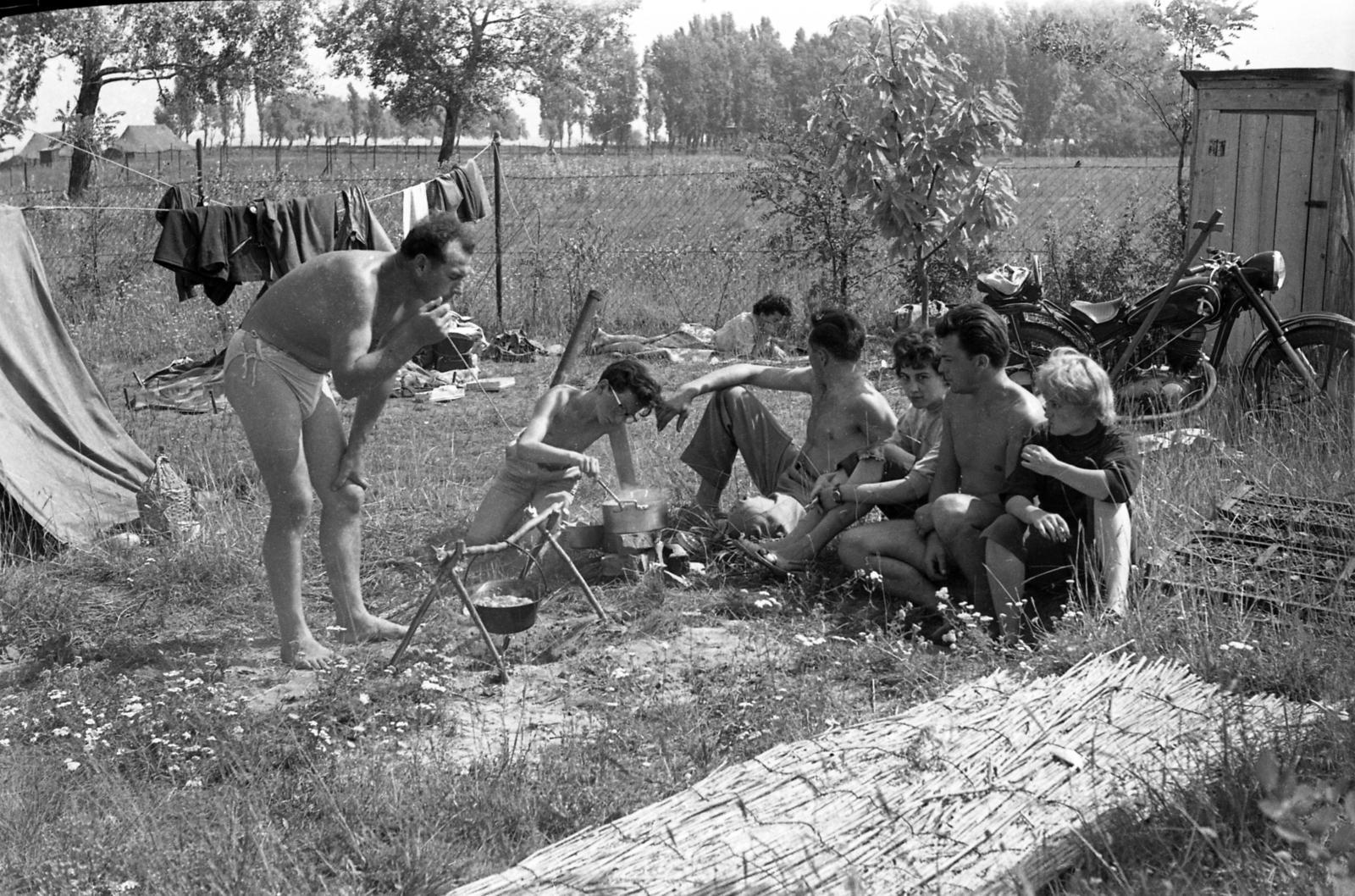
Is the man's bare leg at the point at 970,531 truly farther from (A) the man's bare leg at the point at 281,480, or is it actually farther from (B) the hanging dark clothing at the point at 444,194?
(B) the hanging dark clothing at the point at 444,194

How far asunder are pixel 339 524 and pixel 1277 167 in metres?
6.95

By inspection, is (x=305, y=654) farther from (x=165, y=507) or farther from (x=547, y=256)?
(x=547, y=256)

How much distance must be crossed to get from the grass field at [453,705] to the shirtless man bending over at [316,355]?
487mm

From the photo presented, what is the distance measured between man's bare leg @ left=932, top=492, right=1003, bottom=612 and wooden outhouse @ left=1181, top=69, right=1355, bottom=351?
15.5ft

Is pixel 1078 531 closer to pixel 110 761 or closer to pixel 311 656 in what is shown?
pixel 311 656

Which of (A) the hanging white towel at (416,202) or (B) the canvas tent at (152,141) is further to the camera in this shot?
(B) the canvas tent at (152,141)

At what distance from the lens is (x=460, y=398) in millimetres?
9883

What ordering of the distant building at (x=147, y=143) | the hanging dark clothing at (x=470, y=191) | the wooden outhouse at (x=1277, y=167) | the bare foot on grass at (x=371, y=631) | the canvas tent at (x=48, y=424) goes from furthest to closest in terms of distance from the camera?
the distant building at (x=147, y=143), the hanging dark clothing at (x=470, y=191), the wooden outhouse at (x=1277, y=167), the canvas tent at (x=48, y=424), the bare foot on grass at (x=371, y=631)

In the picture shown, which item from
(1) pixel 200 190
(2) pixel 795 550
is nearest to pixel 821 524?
(2) pixel 795 550

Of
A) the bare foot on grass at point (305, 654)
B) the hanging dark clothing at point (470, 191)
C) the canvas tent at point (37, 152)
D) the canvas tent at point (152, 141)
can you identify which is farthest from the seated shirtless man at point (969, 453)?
the canvas tent at point (152, 141)

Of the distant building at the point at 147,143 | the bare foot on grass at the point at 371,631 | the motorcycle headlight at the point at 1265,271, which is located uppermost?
the distant building at the point at 147,143

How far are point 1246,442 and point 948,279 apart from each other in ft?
16.0


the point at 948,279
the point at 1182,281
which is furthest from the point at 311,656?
the point at 948,279

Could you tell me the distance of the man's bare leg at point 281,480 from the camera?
14.7 ft
